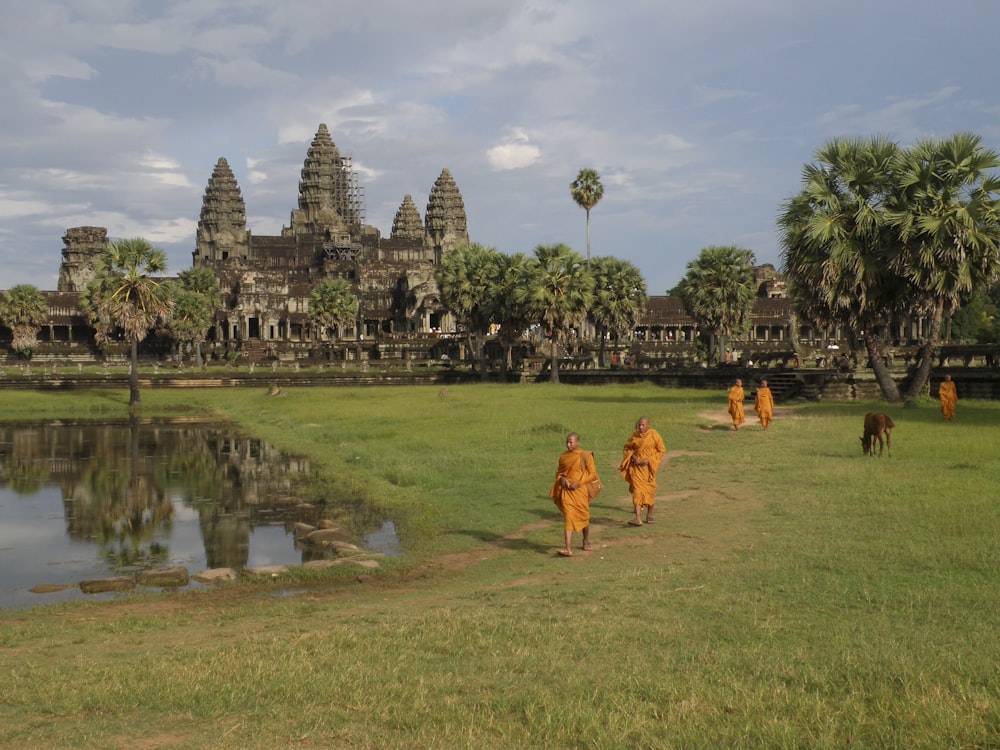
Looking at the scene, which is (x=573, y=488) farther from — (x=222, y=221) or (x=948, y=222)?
(x=222, y=221)

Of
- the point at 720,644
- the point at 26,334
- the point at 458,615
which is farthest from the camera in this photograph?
the point at 26,334

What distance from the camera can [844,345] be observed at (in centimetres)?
8231

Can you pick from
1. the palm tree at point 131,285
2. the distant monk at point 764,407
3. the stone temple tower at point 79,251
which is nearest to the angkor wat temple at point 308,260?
the stone temple tower at point 79,251

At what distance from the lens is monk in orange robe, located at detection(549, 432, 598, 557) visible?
13859mm

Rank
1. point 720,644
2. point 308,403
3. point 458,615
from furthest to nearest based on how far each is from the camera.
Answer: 1. point 308,403
2. point 458,615
3. point 720,644

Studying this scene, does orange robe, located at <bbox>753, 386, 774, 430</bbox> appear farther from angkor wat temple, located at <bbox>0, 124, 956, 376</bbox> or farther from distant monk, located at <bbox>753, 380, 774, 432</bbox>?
angkor wat temple, located at <bbox>0, 124, 956, 376</bbox>

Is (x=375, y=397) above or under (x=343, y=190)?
under

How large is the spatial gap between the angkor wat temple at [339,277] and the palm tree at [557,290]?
879 centimetres

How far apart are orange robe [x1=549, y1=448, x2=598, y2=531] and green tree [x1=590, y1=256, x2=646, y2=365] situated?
2221 inches

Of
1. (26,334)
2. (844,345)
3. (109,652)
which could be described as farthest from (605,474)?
(26,334)

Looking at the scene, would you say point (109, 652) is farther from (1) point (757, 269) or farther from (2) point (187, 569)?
(1) point (757, 269)

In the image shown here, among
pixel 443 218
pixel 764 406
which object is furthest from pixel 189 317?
pixel 764 406

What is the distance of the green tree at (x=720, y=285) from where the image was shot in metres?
62.8

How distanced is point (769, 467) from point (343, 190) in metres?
143
